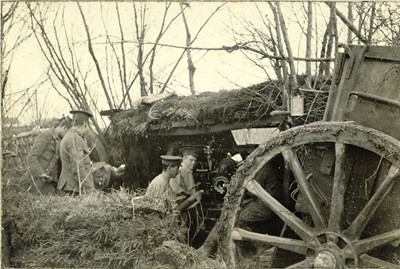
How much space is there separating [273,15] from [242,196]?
13.1 ft

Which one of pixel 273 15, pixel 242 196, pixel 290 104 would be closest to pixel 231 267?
pixel 242 196

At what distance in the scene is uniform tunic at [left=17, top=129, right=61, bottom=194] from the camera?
26.2 ft

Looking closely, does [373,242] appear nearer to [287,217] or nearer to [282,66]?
[287,217]

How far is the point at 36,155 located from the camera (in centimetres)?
810

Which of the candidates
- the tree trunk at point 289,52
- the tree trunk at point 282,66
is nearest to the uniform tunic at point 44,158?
the tree trunk at point 282,66

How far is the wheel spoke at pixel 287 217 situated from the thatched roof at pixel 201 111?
245 centimetres

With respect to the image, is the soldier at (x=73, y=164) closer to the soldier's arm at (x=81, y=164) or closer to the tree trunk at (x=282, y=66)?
the soldier's arm at (x=81, y=164)

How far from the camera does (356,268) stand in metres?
4.23

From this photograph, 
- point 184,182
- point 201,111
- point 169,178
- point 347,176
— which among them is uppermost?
point 201,111

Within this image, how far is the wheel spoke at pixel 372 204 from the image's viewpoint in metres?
4.05

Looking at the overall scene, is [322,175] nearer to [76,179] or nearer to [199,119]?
[199,119]

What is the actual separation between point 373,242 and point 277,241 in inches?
39.1

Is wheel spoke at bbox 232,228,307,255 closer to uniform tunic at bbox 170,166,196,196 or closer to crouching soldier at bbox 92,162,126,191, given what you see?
uniform tunic at bbox 170,166,196,196

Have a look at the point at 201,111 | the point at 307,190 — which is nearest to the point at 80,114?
the point at 201,111
